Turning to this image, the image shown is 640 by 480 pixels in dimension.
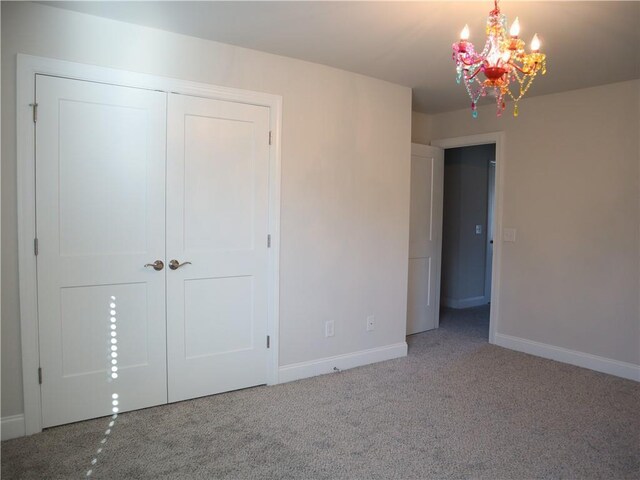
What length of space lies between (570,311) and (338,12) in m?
3.18

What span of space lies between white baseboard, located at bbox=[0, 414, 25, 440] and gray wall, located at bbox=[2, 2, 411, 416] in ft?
0.12

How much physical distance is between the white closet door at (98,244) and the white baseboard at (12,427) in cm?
13

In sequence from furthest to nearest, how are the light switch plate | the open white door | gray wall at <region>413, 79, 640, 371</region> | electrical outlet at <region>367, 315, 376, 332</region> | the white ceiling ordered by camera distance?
the open white door → the light switch plate → electrical outlet at <region>367, 315, 376, 332</region> → gray wall at <region>413, 79, 640, 371</region> → the white ceiling

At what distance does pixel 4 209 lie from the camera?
2.54 metres

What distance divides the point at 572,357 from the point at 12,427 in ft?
13.7

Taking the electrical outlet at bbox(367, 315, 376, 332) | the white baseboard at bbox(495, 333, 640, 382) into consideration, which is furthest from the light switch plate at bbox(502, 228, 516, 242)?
the electrical outlet at bbox(367, 315, 376, 332)

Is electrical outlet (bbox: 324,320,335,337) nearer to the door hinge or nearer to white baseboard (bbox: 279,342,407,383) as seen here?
white baseboard (bbox: 279,342,407,383)

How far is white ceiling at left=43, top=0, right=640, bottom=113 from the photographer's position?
2.49 metres

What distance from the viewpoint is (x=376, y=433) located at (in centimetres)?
271

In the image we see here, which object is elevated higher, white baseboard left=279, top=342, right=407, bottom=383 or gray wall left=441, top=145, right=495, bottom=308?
gray wall left=441, top=145, right=495, bottom=308

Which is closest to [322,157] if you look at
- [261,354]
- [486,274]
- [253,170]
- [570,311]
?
[253,170]

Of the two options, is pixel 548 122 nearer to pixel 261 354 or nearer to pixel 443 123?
pixel 443 123

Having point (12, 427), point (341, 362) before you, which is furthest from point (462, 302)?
point (12, 427)

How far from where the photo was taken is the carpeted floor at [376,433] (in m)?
2.33
